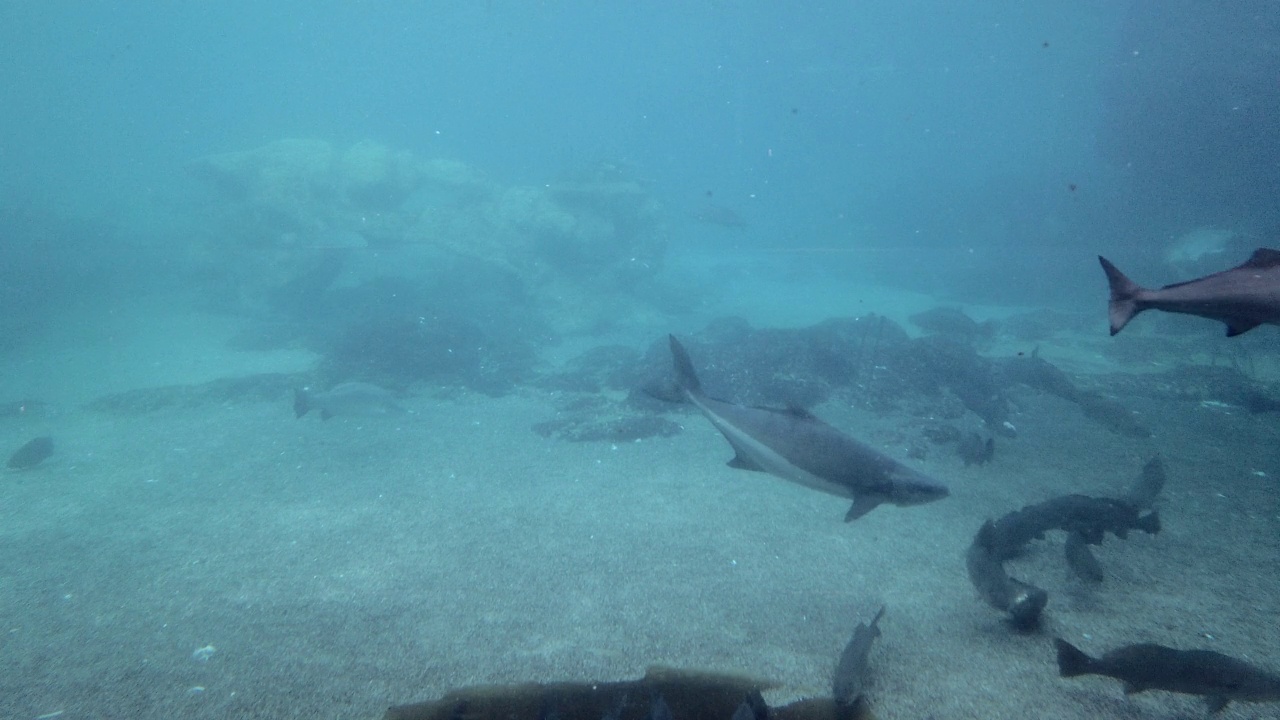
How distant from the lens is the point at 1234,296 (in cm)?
289

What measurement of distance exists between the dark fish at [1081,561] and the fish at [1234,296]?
132 inches

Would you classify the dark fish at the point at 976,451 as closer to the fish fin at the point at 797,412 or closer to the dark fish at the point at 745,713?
the fish fin at the point at 797,412

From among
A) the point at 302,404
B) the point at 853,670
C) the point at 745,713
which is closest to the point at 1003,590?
the point at 853,670

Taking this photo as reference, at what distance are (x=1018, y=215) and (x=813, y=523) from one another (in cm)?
4239

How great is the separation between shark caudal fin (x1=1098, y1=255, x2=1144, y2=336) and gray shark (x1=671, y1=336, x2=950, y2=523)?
1631 millimetres

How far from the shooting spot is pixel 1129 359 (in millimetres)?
16781

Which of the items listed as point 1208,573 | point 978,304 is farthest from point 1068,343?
Answer: point 1208,573

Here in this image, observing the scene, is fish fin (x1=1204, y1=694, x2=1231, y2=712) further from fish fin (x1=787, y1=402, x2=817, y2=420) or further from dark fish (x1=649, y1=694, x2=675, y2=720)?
dark fish (x1=649, y1=694, x2=675, y2=720)

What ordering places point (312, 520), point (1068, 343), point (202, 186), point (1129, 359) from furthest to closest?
point (202, 186) < point (1068, 343) < point (1129, 359) < point (312, 520)

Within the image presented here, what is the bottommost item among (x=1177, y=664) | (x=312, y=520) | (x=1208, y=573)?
(x=312, y=520)

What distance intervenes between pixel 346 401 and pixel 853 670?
11.4m

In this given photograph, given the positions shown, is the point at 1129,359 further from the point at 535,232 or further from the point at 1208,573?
the point at 535,232

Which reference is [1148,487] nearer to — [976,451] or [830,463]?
[976,451]

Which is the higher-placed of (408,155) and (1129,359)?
(408,155)
